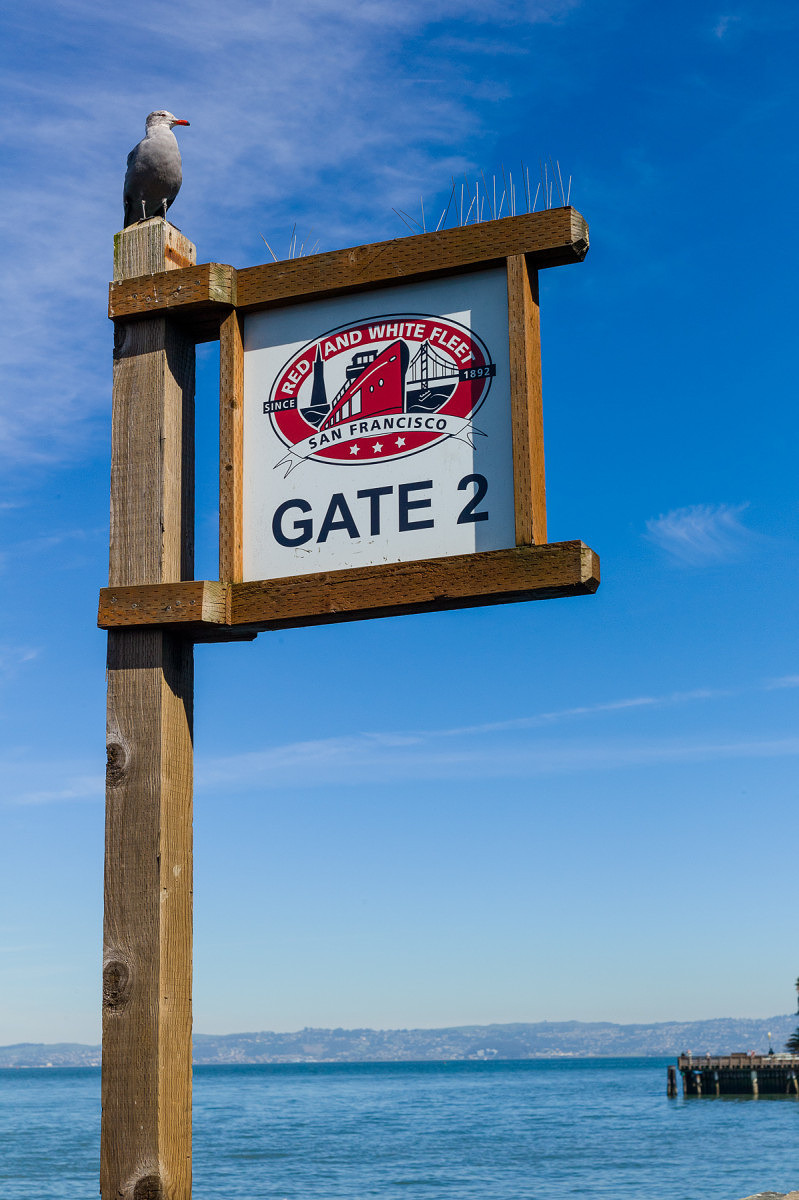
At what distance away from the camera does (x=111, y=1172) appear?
419 centimetres

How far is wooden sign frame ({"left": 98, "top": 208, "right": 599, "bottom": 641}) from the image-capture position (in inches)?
167

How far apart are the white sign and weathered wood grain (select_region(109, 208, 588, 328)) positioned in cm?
8

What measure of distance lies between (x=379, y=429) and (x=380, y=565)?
1.72 feet

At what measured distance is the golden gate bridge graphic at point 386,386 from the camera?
453cm

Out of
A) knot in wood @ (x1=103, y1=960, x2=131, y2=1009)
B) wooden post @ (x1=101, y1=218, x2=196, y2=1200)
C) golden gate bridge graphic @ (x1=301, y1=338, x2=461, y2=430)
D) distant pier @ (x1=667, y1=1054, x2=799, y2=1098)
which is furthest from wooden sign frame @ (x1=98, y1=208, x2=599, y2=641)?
distant pier @ (x1=667, y1=1054, x2=799, y2=1098)

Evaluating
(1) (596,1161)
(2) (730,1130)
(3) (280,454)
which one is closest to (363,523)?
(3) (280,454)

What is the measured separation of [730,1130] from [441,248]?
62.1 meters

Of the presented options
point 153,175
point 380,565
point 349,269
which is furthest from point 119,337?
point 380,565

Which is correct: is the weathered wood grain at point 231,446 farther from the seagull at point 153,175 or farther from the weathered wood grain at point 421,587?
the seagull at point 153,175

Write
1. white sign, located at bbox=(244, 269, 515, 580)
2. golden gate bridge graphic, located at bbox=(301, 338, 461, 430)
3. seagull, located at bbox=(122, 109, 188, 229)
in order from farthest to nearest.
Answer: seagull, located at bbox=(122, 109, 188, 229) → golden gate bridge graphic, located at bbox=(301, 338, 461, 430) → white sign, located at bbox=(244, 269, 515, 580)

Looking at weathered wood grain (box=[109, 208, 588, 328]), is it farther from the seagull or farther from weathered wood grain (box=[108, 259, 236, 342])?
the seagull

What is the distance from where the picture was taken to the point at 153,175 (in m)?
5.07

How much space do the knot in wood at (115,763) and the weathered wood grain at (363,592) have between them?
44 centimetres

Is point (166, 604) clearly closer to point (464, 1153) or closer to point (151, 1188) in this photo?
point (151, 1188)
